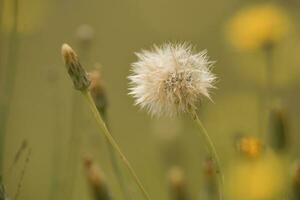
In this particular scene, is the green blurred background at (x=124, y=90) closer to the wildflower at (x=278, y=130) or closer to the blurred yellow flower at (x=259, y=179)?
the blurred yellow flower at (x=259, y=179)

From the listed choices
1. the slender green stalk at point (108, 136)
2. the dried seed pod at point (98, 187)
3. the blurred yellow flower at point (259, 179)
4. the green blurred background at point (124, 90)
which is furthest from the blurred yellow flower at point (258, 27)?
the slender green stalk at point (108, 136)

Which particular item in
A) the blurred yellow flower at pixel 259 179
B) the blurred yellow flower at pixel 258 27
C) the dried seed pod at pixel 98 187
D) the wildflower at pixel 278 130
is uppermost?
the blurred yellow flower at pixel 258 27

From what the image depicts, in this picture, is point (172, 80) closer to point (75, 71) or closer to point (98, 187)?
point (75, 71)

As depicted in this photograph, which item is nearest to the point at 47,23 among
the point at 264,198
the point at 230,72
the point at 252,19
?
the point at 230,72

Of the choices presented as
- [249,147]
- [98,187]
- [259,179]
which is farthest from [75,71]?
[259,179]

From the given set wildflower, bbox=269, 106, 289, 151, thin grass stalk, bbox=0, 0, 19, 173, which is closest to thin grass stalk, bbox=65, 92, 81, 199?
thin grass stalk, bbox=0, 0, 19, 173

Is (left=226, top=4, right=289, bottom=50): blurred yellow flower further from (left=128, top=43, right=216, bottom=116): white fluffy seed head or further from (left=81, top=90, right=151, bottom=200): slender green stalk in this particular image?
(left=81, top=90, right=151, bottom=200): slender green stalk
